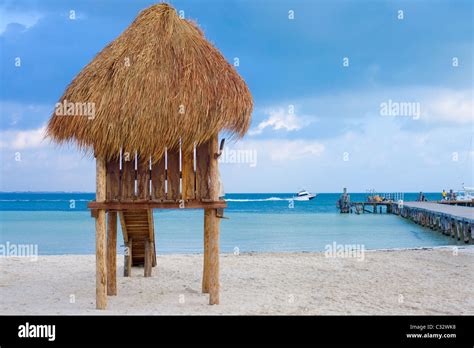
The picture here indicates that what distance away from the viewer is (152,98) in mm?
8766

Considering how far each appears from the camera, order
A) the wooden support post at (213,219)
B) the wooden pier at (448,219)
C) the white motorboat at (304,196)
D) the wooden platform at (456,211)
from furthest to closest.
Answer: the white motorboat at (304,196), the wooden pier at (448,219), the wooden platform at (456,211), the wooden support post at (213,219)

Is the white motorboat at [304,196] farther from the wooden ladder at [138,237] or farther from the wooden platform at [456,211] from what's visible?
the wooden ladder at [138,237]

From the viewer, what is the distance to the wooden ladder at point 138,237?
39.5ft

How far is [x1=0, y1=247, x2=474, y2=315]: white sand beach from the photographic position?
952cm

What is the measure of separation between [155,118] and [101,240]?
7.03ft

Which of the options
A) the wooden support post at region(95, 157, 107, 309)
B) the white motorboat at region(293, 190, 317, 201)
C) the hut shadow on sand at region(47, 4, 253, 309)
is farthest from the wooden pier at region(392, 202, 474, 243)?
the white motorboat at region(293, 190, 317, 201)

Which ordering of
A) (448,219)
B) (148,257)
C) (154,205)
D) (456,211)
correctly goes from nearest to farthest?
(154,205) < (148,257) < (448,219) < (456,211)

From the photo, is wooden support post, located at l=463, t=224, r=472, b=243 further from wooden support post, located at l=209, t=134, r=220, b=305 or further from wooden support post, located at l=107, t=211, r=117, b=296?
wooden support post, located at l=107, t=211, r=117, b=296

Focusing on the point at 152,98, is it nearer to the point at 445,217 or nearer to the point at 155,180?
the point at 155,180

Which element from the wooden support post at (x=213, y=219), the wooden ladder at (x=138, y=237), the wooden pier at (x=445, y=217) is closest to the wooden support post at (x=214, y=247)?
the wooden support post at (x=213, y=219)

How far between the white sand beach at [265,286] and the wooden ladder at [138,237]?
339 millimetres

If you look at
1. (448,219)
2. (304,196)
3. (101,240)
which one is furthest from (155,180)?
(304,196)
